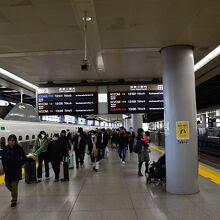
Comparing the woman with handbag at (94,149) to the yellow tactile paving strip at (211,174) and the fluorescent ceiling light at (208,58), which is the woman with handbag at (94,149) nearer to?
the yellow tactile paving strip at (211,174)

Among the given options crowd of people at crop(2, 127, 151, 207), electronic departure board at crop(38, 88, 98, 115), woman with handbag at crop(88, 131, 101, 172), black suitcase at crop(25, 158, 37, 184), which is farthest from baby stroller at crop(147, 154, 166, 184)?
electronic departure board at crop(38, 88, 98, 115)

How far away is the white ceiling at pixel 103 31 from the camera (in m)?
5.71

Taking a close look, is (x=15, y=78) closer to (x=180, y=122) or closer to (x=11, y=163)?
(x=11, y=163)

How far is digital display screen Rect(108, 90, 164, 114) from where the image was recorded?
12.8 m

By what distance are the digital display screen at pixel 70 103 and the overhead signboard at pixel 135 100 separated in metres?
0.73

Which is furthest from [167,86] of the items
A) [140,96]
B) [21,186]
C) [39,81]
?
[39,81]

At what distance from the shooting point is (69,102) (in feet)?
42.8

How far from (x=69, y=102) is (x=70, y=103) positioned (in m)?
0.06

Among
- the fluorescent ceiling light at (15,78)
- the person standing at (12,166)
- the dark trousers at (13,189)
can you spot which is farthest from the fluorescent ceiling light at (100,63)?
the dark trousers at (13,189)

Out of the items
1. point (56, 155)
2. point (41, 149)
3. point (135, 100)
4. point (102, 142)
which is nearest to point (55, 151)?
point (56, 155)

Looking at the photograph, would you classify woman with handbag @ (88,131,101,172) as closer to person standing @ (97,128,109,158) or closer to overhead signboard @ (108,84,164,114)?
person standing @ (97,128,109,158)

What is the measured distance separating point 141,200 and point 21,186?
4.12 m

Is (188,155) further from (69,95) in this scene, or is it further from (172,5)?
(69,95)

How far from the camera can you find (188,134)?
8359 millimetres
